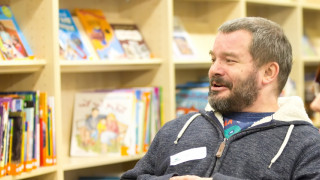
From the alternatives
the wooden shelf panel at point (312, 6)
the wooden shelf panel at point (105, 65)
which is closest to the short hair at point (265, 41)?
the wooden shelf panel at point (105, 65)

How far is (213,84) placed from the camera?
1.91 meters

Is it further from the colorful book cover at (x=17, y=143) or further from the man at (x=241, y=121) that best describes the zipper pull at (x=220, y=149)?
the colorful book cover at (x=17, y=143)

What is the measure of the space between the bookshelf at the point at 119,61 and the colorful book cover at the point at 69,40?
7cm

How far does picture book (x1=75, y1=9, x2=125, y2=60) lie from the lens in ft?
9.12

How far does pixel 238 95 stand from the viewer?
1.88 m

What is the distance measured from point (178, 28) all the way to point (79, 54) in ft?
2.74

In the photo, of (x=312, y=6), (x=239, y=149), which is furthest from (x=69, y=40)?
(x=312, y=6)

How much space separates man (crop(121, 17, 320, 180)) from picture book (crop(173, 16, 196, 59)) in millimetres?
1166

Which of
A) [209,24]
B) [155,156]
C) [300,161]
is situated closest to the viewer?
[300,161]

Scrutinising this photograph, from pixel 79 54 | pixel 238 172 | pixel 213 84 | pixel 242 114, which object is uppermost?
pixel 79 54

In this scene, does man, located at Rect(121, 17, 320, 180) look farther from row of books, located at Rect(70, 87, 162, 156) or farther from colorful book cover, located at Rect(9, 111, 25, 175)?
row of books, located at Rect(70, 87, 162, 156)

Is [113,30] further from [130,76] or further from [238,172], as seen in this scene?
[238,172]

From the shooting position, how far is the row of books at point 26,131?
2180 mm

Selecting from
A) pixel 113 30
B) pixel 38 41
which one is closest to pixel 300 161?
pixel 38 41
